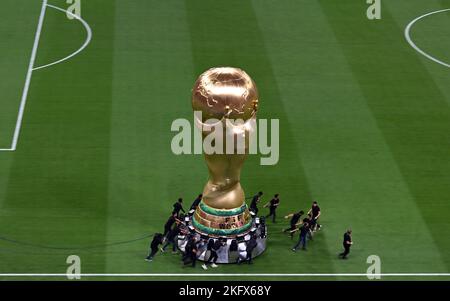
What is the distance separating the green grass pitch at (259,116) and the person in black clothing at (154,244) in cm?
27

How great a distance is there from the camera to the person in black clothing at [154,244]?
31.8 metres

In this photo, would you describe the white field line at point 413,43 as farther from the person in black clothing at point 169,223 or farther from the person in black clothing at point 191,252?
the person in black clothing at point 191,252

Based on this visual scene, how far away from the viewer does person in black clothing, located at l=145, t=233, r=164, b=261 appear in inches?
1254

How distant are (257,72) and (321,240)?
12.6m

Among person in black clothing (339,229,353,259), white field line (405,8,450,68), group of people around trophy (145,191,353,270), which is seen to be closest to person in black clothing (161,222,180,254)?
group of people around trophy (145,191,353,270)

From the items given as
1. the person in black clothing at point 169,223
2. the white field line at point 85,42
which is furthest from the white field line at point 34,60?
the person in black clothing at point 169,223

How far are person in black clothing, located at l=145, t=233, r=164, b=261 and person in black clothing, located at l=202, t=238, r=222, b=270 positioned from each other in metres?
1.59

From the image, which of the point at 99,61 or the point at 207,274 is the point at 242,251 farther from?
the point at 99,61

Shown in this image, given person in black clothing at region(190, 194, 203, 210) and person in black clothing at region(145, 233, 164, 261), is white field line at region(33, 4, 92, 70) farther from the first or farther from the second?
person in black clothing at region(145, 233, 164, 261)

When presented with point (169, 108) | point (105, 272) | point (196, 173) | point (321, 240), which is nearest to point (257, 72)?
point (169, 108)

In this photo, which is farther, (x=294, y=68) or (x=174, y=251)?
(x=294, y=68)

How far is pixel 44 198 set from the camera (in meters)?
35.4

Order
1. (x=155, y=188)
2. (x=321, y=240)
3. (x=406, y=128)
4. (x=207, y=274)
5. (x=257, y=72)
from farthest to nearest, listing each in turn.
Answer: (x=257, y=72) < (x=406, y=128) < (x=155, y=188) < (x=321, y=240) < (x=207, y=274)

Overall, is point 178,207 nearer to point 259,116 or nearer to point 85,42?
point 259,116
